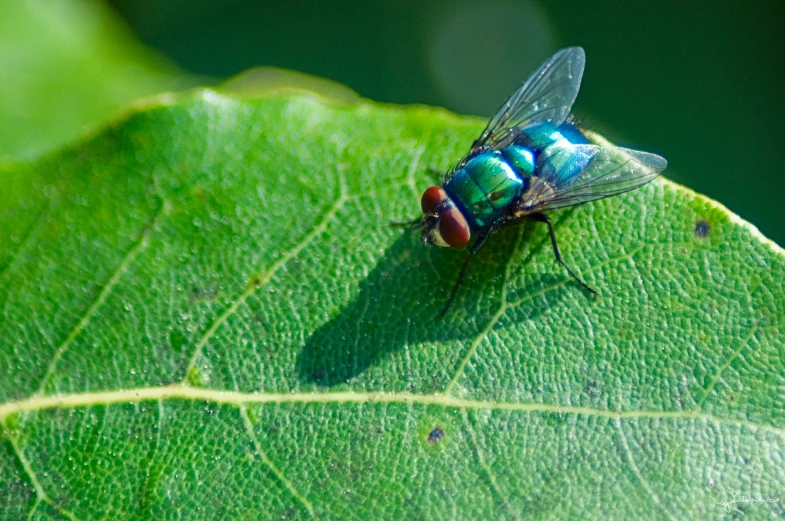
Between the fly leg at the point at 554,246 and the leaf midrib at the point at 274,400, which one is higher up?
the fly leg at the point at 554,246

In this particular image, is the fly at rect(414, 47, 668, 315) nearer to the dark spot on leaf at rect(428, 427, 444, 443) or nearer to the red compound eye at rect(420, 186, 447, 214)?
the red compound eye at rect(420, 186, 447, 214)

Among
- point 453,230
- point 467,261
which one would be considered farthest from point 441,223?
point 467,261

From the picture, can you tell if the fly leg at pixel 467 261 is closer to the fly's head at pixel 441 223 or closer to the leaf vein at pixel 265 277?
the fly's head at pixel 441 223

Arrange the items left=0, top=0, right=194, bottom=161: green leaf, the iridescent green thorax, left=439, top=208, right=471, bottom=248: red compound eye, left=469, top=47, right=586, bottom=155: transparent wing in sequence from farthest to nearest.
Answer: left=0, top=0, right=194, bottom=161: green leaf < left=469, top=47, right=586, bottom=155: transparent wing < the iridescent green thorax < left=439, top=208, right=471, bottom=248: red compound eye

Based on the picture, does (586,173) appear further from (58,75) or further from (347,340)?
(58,75)

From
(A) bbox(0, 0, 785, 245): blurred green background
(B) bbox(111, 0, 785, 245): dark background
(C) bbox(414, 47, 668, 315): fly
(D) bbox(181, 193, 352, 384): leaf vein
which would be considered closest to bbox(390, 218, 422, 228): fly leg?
(C) bbox(414, 47, 668, 315): fly

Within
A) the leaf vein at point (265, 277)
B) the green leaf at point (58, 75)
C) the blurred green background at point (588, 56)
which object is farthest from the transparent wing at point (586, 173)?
the blurred green background at point (588, 56)
